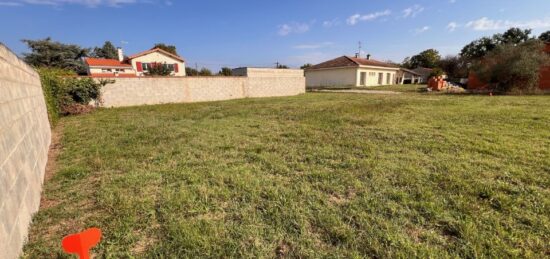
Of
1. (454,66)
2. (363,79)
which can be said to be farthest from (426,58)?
(363,79)

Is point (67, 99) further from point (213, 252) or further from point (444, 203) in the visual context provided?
point (444, 203)

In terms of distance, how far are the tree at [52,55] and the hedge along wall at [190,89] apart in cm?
3383

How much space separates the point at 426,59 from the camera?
2130 inches

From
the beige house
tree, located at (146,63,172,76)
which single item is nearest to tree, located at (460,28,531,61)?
the beige house

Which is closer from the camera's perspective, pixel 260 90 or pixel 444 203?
pixel 444 203

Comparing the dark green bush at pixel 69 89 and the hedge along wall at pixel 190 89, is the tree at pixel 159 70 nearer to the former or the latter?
the hedge along wall at pixel 190 89

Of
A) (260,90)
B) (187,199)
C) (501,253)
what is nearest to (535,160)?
(501,253)

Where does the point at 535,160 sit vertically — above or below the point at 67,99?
below

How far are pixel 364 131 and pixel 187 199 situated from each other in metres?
4.48

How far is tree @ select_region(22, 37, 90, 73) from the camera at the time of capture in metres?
36.8

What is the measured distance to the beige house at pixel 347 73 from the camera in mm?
28094

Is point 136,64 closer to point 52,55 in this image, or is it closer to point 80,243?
point 52,55

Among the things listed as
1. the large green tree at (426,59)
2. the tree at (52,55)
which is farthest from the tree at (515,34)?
the tree at (52,55)

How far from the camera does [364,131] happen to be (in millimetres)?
5926
